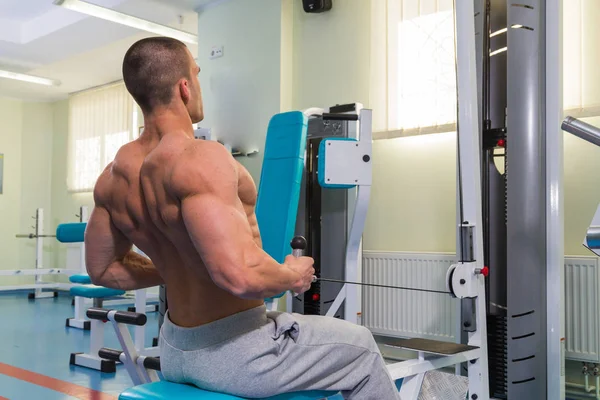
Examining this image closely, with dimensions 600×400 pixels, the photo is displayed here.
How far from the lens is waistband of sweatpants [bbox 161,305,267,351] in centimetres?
140

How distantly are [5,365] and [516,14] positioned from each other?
3720 millimetres

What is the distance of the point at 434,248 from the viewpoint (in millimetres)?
4172

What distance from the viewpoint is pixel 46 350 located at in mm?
4520

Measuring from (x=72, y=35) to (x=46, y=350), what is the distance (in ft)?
10.6

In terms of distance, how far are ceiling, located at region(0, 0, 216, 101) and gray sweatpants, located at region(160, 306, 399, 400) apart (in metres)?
4.43

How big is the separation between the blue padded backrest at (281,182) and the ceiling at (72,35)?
2555 millimetres

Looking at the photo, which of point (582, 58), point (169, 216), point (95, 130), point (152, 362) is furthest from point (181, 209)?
point (95, 130)

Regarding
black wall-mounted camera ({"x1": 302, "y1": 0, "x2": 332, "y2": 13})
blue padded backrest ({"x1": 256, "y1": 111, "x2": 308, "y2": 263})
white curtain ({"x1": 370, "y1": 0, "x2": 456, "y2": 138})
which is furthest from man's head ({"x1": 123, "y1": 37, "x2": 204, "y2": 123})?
black wall-mounted camera ({"x1": 302, "y1": 0, "x2": 332, "y2": 13})

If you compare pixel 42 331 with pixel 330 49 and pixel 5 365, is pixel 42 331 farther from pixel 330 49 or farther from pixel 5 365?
pixel 330 49

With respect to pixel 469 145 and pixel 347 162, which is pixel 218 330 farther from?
pixel 347 162

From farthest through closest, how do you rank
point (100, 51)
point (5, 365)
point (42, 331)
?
point (100, 51) < point (42, 331) < point (5, 365)

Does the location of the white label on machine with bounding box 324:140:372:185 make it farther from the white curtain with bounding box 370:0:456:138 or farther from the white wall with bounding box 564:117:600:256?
the white wall with bounding box 564:117:600:256

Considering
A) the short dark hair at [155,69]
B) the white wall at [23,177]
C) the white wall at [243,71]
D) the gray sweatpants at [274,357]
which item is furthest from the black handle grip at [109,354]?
the white wall at [23,177]

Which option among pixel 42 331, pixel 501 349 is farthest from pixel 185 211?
pixel 42 331
